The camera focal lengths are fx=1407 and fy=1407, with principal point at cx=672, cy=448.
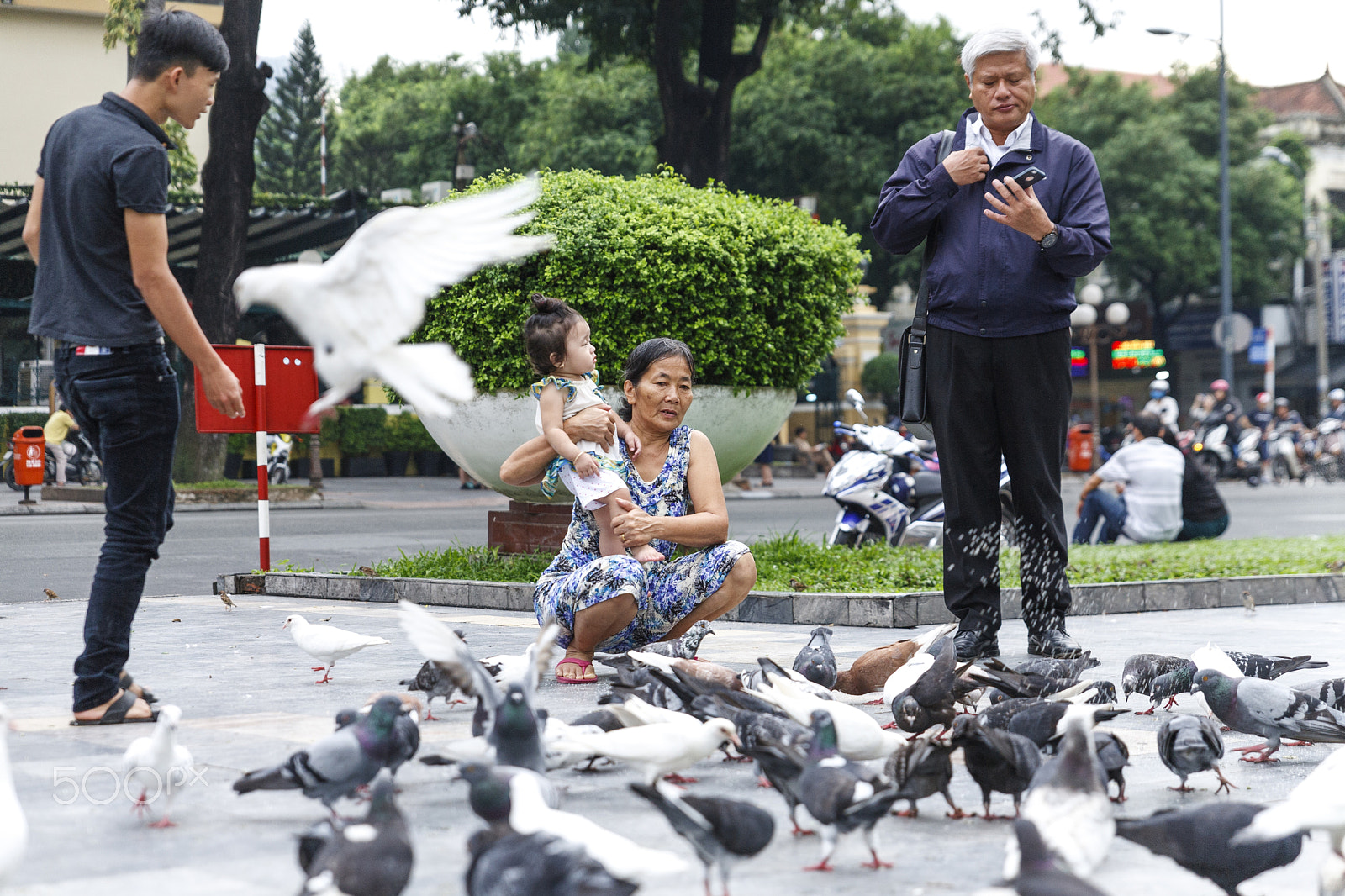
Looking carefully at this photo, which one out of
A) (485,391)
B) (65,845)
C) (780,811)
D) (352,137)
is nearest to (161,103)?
(65,845)

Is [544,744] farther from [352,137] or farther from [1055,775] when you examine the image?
A: [352,137]

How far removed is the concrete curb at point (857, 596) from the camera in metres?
6.82

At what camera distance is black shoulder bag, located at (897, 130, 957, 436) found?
530cm

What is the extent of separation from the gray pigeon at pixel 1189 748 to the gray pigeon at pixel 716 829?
4.20ft

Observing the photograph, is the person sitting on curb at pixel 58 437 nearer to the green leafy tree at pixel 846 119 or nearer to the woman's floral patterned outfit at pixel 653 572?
the woman's floral patterned outfit at pixel 653 572

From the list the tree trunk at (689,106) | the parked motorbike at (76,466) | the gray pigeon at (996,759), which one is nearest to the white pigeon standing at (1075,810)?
the gray pigeon at (996,759)

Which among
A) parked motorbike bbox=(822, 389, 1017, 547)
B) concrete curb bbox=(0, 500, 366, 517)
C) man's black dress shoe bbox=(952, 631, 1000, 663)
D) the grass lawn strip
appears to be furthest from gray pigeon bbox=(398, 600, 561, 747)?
concrete curb bbox=(0, 500, 366, 517)

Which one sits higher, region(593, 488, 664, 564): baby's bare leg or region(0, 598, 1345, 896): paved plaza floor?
region(593, 488, 664, 564): baby's bare leg

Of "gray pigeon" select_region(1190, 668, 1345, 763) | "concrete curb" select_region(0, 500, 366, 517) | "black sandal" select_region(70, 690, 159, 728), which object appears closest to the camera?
"gray pigeon" select_region(1190, 668, 1345, 763)

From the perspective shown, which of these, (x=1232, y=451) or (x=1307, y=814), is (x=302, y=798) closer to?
(x=1307, y=814)

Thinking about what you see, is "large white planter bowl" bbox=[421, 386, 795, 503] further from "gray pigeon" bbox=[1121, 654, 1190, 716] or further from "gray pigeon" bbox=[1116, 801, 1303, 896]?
"gray pigeon" bbox=[1116, 801, 1303, 896]

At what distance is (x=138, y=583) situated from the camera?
3967 mm

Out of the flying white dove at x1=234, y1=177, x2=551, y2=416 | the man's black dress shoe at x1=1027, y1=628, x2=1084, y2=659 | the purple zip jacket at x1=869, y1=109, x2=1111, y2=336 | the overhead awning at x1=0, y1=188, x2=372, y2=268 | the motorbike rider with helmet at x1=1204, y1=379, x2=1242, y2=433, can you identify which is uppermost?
the overhead awning at x1=0, y1=188, x2=372, y2=268

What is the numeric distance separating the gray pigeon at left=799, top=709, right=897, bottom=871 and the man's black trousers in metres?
2.60
